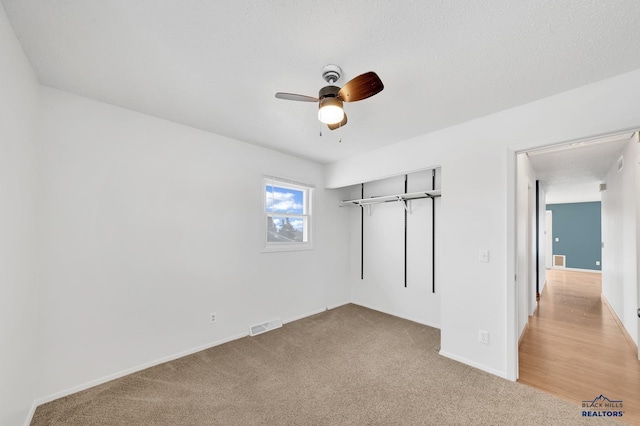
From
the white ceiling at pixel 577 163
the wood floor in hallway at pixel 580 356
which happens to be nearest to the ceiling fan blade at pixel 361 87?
the white ceiling at pixel 577 163

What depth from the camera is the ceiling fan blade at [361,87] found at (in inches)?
63.1

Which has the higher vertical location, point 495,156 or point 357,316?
point 495,156

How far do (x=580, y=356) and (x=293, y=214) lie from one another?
12.9 feet

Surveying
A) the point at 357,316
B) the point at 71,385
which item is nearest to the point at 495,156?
the point at 357,316

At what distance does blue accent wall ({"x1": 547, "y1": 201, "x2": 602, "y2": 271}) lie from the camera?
840 centimetres

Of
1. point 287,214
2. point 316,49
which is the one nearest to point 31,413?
point 287,214

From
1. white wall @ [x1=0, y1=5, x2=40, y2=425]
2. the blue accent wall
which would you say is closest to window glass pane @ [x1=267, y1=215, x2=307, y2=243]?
white wall @ [x1=0, y1=5, x2=40, y2=425]

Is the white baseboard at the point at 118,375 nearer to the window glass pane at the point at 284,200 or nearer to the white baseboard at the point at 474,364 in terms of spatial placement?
the window glass pane at the point at 284,200

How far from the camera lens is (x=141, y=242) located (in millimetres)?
2668

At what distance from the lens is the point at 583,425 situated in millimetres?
1889

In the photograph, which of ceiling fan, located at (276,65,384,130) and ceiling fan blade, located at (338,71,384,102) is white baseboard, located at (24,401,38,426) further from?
ceiling fan blade, located at (338,71,384,102)

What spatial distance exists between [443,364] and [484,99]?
2.66 metres

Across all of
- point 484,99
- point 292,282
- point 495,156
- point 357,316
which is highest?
point 484,99

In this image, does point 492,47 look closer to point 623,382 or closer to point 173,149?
point 173,149
